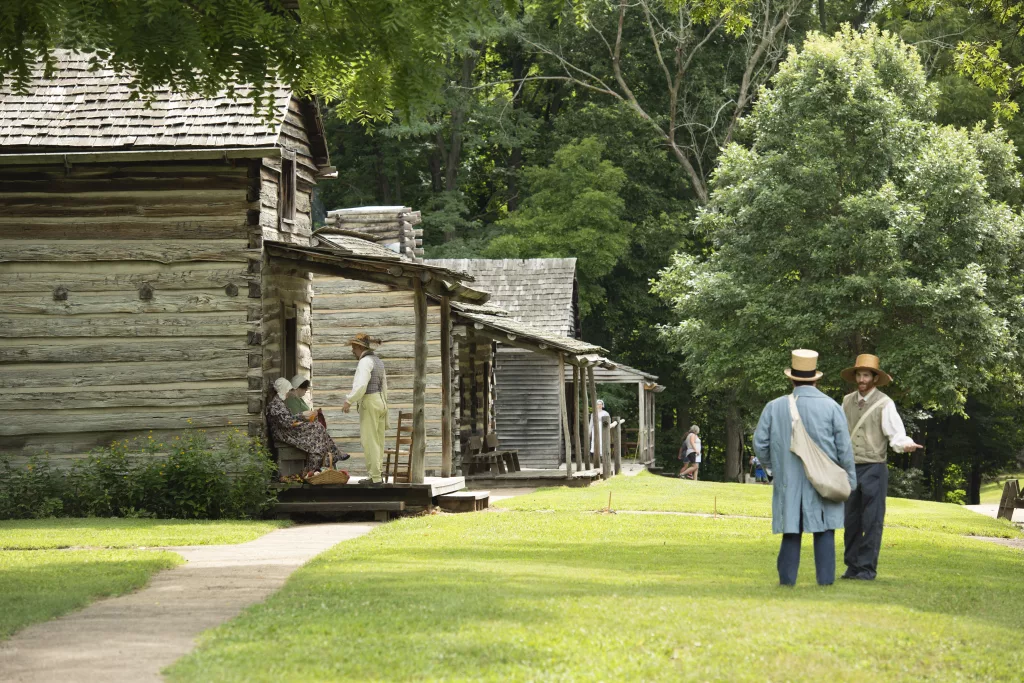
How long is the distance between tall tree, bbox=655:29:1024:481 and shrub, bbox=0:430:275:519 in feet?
60.5

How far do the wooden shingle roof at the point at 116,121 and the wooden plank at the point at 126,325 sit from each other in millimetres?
2243

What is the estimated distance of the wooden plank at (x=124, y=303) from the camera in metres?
18.0

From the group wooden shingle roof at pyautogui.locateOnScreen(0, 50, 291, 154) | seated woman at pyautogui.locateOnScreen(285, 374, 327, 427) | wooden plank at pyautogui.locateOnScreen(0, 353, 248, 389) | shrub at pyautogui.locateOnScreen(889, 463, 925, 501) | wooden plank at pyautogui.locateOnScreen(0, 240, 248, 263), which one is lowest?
shrub at pyautogui.locateOnScreen(889, 463, 925, 501)

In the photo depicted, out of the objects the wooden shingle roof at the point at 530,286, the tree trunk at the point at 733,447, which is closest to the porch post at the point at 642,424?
the wooden shingle roof at the point at 530,286

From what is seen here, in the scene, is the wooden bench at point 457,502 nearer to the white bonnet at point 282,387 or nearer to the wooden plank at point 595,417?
the white bonnet at point 282,387

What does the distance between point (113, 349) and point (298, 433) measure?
276cm

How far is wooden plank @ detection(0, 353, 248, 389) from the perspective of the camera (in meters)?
18.0

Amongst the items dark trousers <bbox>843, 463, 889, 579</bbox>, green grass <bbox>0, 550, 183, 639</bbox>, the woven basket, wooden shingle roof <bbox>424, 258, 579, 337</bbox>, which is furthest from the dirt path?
wooden shingle roof <bbox>424, 258, 579, 337</bbox>

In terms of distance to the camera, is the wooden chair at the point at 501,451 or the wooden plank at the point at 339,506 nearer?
the wooden plank at the point at 339,506

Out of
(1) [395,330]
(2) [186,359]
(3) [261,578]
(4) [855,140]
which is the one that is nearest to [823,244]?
(4) [855,140]

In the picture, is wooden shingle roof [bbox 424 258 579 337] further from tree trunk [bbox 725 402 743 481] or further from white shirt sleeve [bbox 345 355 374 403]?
white shirt sleeve [bbox 345 355 374 403]

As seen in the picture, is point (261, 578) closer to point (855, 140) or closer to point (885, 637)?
point (885, 637)

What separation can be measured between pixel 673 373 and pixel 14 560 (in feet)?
133

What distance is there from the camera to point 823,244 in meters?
33.2
